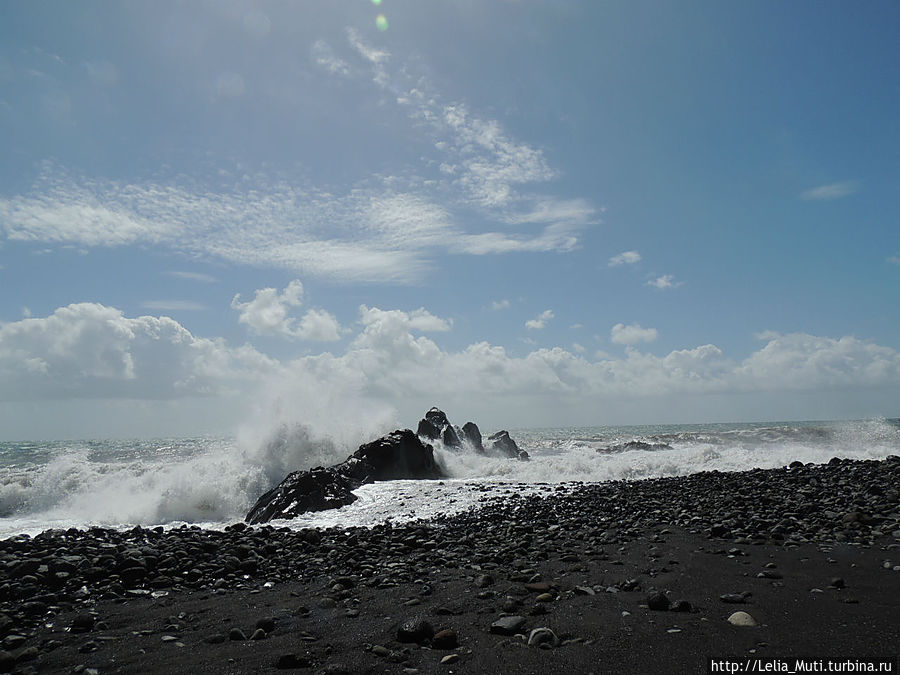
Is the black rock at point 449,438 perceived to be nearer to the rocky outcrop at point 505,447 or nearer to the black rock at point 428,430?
the black rock at point 428,430

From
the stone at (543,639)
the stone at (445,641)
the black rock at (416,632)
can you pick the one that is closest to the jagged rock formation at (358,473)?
the black rock at (416,632)

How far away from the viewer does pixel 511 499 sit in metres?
15.8

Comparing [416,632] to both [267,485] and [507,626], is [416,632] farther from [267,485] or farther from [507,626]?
[267,485]

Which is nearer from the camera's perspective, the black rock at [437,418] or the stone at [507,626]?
the stone at [507,626]

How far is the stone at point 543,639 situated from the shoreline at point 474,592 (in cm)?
2

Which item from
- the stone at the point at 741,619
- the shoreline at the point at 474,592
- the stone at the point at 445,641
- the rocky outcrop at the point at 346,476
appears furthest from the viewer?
the rocky outcrop at the point at 346,476

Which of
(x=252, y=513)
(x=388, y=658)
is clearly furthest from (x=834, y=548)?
(x=252, y=513)

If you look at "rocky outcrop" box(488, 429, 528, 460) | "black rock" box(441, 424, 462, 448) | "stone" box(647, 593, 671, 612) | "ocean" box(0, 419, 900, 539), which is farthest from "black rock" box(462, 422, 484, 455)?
"stone" box(647, 593, 671, 612)

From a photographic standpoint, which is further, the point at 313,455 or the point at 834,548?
the point at 313,455

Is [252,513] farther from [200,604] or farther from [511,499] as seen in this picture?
[200,604]

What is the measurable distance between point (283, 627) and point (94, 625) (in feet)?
7.45

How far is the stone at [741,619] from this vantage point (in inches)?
194

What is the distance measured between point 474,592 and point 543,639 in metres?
1.89

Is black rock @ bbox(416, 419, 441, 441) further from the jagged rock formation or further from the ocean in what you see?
the ocean
